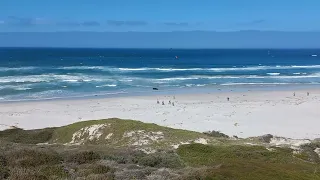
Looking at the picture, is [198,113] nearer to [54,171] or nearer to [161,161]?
[161,161]

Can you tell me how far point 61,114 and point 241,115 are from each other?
15.2m

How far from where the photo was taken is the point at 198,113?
111 ft

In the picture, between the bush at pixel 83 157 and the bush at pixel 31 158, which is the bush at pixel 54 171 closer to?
the bush at pixel 31 158

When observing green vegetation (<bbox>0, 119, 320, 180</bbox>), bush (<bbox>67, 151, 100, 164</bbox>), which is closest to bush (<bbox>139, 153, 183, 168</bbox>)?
green vegetation (<bbox>0, 119, 320, 180</bbox>)

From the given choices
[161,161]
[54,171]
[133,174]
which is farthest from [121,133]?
[54,171]

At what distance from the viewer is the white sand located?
2820cm

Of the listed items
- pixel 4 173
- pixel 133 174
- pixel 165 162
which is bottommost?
pixel 165 162

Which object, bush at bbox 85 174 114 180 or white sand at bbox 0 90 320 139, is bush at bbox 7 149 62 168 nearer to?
bush at bbox 85 174 114 180

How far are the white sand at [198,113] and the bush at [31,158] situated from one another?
17479 mm

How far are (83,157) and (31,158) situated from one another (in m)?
1.41

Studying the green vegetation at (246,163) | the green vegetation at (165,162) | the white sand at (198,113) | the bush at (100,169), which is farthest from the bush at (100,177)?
the white sand at (198,113)

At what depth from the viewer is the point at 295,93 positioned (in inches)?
1925

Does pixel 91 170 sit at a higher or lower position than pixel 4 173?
lower

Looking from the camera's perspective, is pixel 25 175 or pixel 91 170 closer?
pixel 25 175
